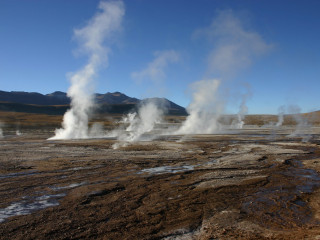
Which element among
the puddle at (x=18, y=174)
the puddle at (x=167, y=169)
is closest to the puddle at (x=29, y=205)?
the puddle at (x=18, y=174)

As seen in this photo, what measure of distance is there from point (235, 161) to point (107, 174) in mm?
8961

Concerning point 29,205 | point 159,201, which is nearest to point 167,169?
point 159,201

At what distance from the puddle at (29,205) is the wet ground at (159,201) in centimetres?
3

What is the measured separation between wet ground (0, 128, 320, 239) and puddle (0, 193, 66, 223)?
0.11 ft

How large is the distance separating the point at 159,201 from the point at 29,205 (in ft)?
15.1

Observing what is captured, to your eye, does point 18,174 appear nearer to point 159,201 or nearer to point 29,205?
point 29,205

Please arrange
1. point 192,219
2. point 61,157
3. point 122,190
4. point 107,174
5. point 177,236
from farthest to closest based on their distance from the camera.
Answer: point 61,157 < point 107,174 < point 122,190 < point 192,219 < point 177,236

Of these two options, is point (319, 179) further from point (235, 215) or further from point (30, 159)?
point (30, 159)

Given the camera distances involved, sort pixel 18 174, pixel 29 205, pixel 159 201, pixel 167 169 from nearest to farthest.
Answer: pixel 29 205 < pixel 159 201 < pixel 18 174 < pixel 167 169

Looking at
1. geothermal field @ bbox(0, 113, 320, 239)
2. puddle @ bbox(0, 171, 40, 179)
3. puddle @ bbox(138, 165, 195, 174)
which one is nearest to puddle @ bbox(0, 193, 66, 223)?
geothermal field @ bbox(0, 113, 320, 239)

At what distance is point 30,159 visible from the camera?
60.8 ft

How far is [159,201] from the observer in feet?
31.5

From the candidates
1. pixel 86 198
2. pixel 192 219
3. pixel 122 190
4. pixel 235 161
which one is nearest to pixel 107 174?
pixel 122 190

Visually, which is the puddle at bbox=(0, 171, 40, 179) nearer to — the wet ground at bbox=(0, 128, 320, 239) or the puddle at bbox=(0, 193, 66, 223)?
the wet ground at bbox=(0, 128, 320, 239)
